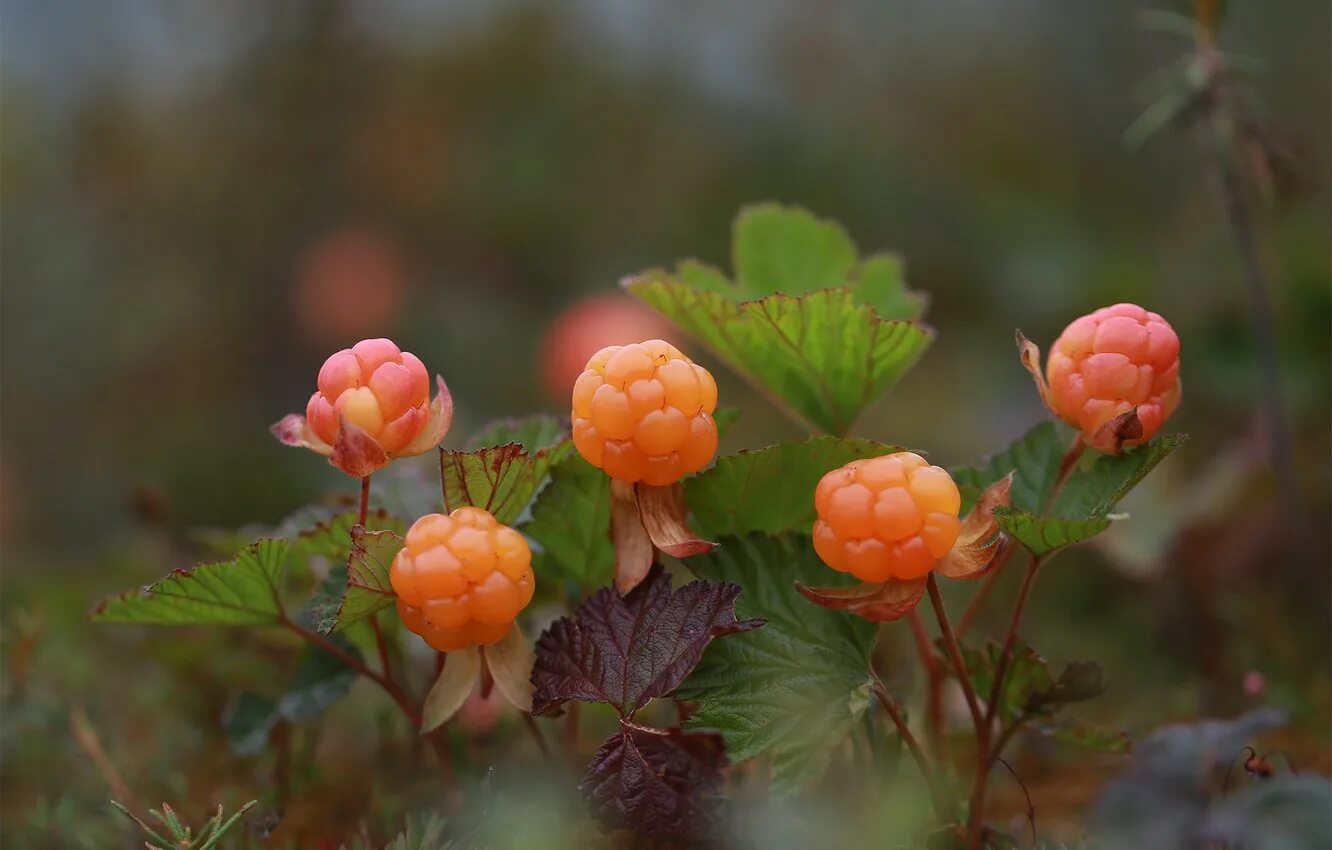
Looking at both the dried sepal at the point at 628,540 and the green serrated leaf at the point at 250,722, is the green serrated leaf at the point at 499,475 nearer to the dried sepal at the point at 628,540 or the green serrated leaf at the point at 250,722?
Answer: the dried sepal at the point at 628,540

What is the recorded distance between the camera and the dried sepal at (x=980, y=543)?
412mm

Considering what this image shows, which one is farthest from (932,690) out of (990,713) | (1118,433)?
(1118,433)

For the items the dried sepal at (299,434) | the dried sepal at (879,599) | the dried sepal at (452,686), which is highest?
the dried sepal at (299,434)

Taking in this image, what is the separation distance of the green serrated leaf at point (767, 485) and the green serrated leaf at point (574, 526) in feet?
0.14

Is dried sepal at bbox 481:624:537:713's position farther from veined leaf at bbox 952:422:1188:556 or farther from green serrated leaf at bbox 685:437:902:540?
veined leaf at bbox 952:422:1188:556

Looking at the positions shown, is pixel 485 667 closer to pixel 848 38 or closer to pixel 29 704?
pixel 29 704

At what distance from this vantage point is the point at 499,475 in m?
0.45

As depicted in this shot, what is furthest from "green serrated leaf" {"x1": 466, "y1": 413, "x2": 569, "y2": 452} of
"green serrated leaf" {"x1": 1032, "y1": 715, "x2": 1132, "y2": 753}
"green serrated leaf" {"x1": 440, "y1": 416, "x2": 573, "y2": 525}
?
"green serrated leaf" {"x1": 1032, "y1": 715, "x2": 1132, "y2": 753}

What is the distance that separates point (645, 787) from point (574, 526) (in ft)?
0.40

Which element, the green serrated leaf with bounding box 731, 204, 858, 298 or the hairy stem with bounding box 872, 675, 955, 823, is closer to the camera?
the hairy stem with bounding box 872, 675, 955, 823

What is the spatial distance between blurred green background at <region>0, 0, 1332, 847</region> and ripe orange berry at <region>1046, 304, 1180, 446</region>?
605 mm

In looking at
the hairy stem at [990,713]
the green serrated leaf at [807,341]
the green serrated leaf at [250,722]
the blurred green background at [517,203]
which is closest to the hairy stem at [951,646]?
the hairy stem at [990,713]

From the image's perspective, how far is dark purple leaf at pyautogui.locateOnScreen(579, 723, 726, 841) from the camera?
0.43 m

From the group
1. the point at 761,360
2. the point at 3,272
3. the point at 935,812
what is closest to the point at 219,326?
the point at 3,272
